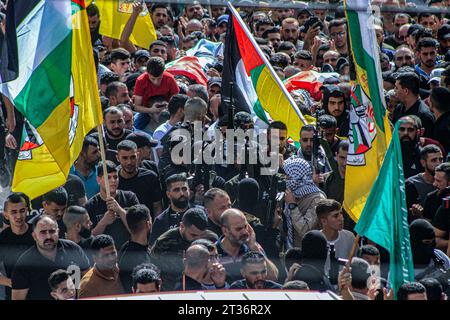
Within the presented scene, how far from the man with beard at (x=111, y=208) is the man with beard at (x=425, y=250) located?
2.04 metres

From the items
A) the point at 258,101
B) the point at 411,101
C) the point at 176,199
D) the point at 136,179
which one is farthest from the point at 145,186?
the point at 411,101

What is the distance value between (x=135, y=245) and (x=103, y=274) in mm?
491

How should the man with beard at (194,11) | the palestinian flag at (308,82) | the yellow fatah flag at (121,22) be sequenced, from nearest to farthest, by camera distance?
1. the palestinian flag at (308,82)
2. the yellow fatah flag at (121,22)
3. the man with beard at (194,11)

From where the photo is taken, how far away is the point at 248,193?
30.7ft

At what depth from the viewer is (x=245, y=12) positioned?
1695cm

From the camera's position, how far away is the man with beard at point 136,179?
31.9 ft

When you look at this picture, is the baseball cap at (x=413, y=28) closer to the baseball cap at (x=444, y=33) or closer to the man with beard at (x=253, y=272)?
the baseball cap at (x=444, y=33)

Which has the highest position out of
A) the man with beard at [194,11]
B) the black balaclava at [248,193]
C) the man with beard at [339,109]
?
the man with beard at [194,11]

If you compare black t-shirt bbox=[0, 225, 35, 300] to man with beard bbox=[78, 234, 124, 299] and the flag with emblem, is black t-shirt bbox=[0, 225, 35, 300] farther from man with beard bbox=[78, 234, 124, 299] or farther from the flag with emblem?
the flag with emblem

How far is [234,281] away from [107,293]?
2.69ft

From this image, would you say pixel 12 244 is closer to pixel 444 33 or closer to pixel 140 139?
pixel 140 139

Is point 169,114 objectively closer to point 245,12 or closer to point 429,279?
point 429,279

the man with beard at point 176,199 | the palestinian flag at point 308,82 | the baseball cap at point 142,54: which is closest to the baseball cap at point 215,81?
the palestinian flag at point 308,82

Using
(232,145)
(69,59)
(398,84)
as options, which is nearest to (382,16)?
(398,84)
